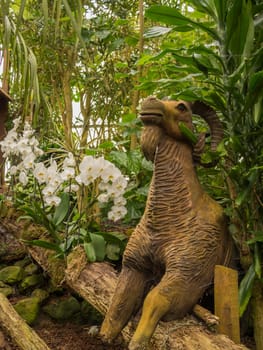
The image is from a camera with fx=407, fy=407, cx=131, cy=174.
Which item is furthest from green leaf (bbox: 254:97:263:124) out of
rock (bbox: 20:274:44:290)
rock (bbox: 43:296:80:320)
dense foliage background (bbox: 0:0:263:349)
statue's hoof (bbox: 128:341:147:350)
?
rock (bbox: 20:274:44:290)

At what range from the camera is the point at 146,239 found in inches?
53.6

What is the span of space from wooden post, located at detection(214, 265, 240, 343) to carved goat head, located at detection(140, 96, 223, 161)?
41cm

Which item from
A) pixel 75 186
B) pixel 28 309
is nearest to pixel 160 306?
pixel 75 186

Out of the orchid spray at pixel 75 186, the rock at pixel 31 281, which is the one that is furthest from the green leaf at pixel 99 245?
the rock at pixel 31 281

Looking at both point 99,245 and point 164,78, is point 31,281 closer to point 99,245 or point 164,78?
point 99,245

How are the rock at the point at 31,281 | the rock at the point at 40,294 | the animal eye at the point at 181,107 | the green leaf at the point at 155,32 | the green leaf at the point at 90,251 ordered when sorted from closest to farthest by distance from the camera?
the animal eye at the point at 181,107 < the green leaf at the point at 155,32 < the green leaf at the point at 90,251 < the rock at the point at 40,294 < the rock at the point at 31,281

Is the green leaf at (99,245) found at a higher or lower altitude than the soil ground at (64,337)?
higher

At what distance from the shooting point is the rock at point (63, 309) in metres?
2.02

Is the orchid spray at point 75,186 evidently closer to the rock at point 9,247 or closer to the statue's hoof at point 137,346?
the rock at point 9,247

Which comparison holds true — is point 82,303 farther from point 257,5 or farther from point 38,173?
point 257,5

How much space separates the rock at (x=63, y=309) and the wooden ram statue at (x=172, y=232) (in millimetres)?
738

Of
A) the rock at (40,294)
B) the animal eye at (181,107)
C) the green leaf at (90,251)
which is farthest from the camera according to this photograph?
the rock at (40,294)

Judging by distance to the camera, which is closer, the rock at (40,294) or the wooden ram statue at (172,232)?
the wooden ram statue at (172,232)

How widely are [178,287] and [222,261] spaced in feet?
0.64
